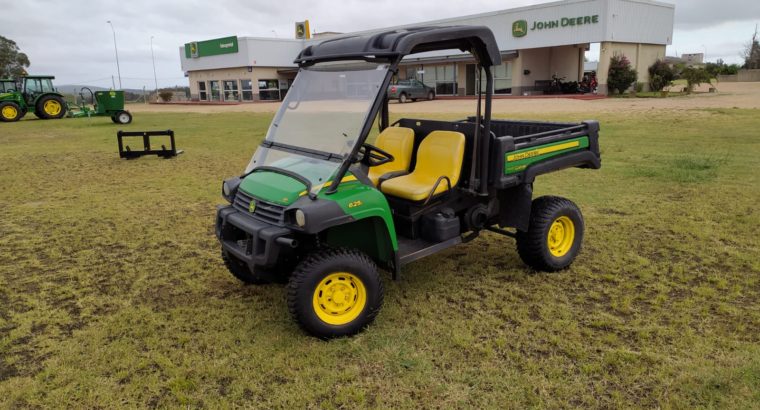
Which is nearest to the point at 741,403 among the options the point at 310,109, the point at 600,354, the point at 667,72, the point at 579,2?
the point at 600,354

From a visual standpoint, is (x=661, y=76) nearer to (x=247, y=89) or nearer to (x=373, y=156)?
(x=247, y=89)

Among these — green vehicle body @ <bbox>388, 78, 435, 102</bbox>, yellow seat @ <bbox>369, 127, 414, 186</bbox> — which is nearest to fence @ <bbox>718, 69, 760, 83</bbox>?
green vehicle body @ <bbox>388, 78, 435, 102</bbox>

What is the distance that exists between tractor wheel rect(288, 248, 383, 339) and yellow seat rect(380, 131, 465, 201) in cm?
71

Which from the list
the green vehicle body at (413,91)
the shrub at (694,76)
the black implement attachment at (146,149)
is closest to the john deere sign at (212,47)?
the green vehicle body at (413,91)

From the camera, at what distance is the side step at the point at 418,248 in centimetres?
383

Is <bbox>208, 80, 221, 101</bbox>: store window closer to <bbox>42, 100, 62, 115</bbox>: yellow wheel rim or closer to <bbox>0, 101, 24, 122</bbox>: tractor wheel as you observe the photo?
<bbox>42, 100, 62, 115</bbox>: yellow wheel rim

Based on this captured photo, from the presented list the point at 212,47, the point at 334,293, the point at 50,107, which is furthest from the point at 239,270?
the point at 212,47

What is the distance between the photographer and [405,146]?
4.56m

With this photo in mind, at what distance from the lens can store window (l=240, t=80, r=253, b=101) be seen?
40938 mm

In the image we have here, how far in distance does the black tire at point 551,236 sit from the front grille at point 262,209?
2.09m

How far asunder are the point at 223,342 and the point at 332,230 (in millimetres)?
1006

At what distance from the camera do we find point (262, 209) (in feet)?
11.7

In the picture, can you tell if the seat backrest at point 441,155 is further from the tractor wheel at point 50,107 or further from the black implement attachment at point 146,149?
the tractor wheel at point 50,107

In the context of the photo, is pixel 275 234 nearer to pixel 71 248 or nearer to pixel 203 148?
pixel 71 248
